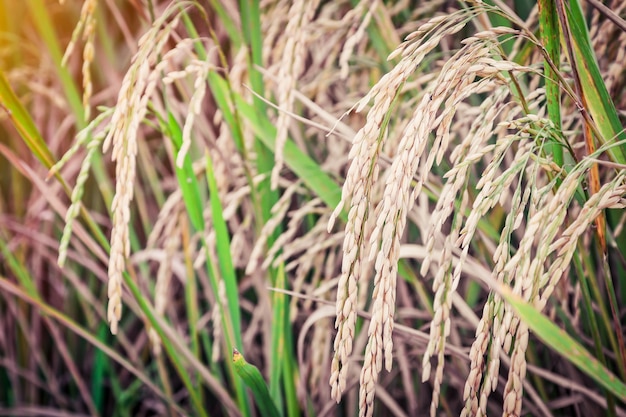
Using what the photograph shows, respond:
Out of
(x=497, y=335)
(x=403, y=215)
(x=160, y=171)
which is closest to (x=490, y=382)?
(x=497, y=335)

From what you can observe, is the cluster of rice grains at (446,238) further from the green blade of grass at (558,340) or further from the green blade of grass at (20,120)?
the green blade of grass at (20,120)

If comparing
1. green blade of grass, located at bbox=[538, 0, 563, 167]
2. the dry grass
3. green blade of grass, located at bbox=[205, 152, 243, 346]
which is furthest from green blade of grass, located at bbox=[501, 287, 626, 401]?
green blade of grass, located at bbox=[205, 152, 243, 346]

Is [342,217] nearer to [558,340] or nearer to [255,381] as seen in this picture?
[255,381]

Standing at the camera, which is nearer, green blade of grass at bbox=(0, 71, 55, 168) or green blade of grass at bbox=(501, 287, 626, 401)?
green blade of grass at bbox=(501, 287, 626, 401)

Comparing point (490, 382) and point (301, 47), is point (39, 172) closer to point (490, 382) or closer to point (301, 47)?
point (301, 47)

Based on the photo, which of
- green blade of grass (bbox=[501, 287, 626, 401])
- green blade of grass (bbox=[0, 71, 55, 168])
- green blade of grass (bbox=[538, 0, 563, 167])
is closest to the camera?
green blade of grass (bbox=[501, 287, 626, 401])

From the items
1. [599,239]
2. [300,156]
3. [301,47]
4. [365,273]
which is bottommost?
[365,273]

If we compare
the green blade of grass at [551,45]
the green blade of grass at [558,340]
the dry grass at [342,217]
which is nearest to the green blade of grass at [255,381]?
the dry grass at [342,217]

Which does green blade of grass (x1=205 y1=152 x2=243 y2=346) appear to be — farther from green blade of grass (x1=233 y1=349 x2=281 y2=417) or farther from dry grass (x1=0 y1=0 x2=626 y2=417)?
green blade of grass (x1=233 y1=349 x2=281 y2=417)

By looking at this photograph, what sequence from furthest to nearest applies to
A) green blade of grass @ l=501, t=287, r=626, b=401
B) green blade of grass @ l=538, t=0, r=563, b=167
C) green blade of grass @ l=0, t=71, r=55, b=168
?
green blade of grass @ l=0, t=71, r=55, b=168 → green blade of grass @ l=538, t=0, r=563, b=167 → green blade of grass @ l=501, t=287, r=626, b=401

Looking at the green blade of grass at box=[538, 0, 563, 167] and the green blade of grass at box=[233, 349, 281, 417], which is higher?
the green blade of grass at box=[538, 0, 563, 167]

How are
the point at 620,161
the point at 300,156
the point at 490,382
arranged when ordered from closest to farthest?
the point at 490,382 → the point at 620,161 → the point at 300,156
